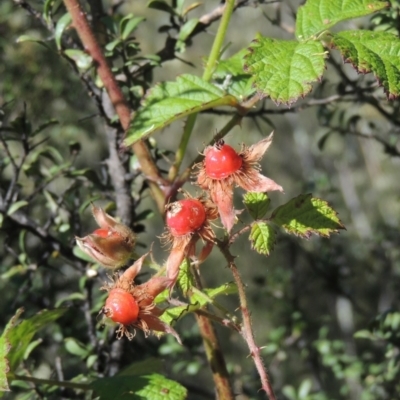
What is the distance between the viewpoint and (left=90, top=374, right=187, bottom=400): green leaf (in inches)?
40.3

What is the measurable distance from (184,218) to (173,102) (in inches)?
10.8

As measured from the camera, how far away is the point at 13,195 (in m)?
1.38

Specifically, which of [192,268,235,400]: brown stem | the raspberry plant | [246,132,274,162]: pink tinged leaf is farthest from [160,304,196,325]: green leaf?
[246,132,274,162]: pink tinged leaf

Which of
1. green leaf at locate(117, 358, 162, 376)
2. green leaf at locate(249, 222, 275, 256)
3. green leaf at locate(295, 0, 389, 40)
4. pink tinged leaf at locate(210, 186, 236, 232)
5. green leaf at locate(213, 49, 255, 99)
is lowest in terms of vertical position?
green leaf at locate(117, 358, 162, 376)

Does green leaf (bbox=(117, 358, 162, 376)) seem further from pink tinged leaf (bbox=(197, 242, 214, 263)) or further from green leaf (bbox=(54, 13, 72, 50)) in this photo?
green leaf (bbox=(54, 13, 72, 50))

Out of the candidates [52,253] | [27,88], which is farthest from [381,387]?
[27,88]

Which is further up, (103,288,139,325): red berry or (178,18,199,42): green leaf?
(178,18,199,42): green leaf

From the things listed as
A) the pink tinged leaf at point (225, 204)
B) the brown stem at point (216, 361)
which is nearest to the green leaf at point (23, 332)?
the brown stem at point (216, 361)

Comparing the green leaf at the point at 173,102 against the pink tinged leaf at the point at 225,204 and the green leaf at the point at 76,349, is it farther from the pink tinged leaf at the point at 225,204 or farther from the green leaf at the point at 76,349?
the green leaf at the point at 76,349

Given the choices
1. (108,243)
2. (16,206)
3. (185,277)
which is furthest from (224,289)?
(16,206)

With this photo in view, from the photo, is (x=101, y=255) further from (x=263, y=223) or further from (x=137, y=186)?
(x=137, y=186)

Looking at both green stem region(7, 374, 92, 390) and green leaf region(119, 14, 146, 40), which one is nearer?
green stem region(7, 374, 92, 390)

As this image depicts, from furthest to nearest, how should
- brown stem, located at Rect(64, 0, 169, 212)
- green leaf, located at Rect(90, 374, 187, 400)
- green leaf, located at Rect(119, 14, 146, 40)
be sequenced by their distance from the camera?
green leaf, located at Rect(119, 14, 146, 40) < brown stem, located at Rect(64, 0, 169, 212) < green leaf, located at Rect(90, 374, 187, 400)

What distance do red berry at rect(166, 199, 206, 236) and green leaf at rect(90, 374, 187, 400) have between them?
33 cm
